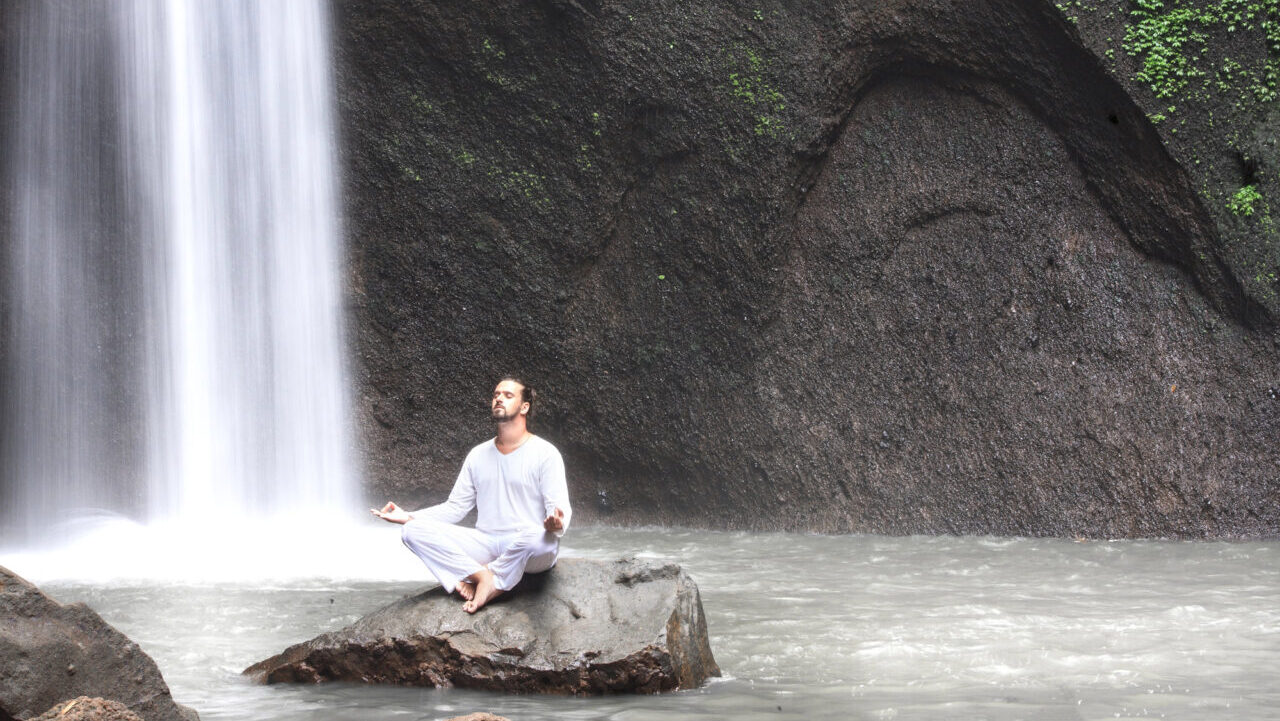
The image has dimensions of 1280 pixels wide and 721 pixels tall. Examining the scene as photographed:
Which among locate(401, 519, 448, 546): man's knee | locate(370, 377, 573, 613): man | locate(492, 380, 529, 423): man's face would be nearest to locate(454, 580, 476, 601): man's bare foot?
locate(370, 377, 573, 613): man

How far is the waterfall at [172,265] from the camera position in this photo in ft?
38.3

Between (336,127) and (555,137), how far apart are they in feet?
7.54

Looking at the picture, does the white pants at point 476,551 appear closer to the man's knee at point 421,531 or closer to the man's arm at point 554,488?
the man's knee at point 421,531

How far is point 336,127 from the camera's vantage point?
12180 millimetres


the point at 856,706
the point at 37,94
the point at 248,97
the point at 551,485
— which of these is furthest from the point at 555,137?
the point at 856,706

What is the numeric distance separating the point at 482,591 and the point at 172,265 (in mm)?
7984

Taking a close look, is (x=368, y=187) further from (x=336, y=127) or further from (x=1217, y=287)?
(x=1217, y=287)

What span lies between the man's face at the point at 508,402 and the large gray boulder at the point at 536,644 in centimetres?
80

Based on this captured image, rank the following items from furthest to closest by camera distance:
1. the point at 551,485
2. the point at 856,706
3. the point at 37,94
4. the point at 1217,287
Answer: the point at 37,94 → the point at 1217,287 → the point at 551,485 → the point at 856,706

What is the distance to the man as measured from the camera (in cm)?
522

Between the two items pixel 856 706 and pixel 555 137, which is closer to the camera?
pixel 856 706

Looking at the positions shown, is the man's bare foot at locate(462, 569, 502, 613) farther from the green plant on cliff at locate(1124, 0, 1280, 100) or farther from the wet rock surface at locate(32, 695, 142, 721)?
the green plant on cliff at locate(1124, 0, 1280, 100)

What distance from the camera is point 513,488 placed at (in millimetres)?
5352

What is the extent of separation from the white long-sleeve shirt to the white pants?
62 millimetres
